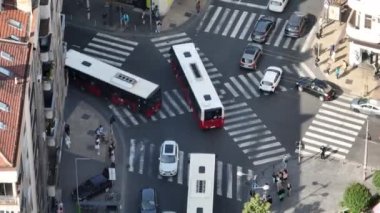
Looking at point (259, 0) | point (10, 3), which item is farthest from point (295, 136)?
point (10, 3)

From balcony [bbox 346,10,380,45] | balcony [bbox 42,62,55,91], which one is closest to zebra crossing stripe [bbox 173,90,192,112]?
balcony [bbox 346,10,380,45]

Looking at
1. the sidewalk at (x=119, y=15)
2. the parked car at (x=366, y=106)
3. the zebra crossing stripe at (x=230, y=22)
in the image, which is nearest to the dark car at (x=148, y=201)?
the parked car at (x=366, y=106)

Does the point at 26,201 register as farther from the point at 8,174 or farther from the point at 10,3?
the point at 10,3

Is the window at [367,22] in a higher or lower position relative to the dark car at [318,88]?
higher

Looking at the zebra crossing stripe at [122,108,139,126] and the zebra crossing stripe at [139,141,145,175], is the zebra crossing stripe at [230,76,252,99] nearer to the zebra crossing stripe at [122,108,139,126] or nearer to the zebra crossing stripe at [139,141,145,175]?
the zebra crossing stripe at [122,108,139,126]

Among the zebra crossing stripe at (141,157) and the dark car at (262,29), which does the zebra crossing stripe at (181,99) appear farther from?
the dark car at (262,29)

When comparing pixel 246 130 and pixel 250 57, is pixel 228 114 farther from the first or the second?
pixel 250 57
